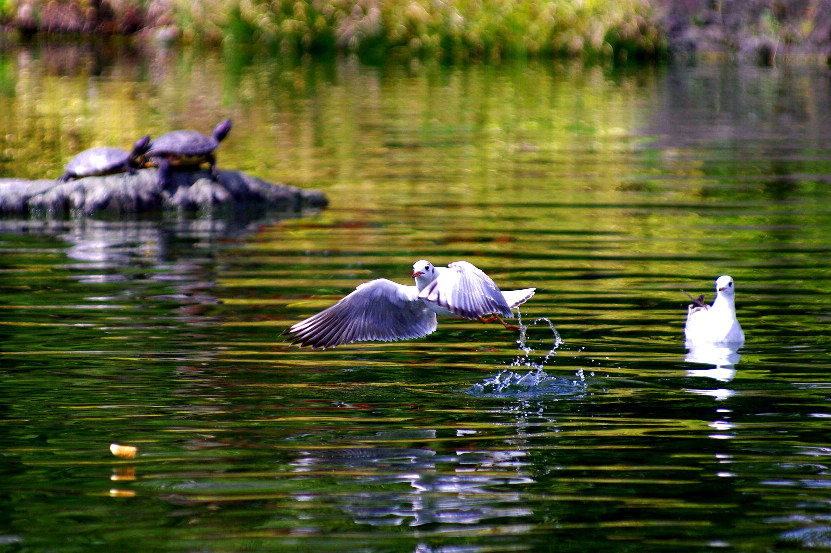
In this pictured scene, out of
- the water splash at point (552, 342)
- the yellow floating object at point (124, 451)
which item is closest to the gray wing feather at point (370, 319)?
the water splash at point (552, 342)

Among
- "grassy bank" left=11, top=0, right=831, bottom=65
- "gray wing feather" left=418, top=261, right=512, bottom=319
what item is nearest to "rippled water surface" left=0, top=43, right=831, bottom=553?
"gray wing feather" left=418, top=261, right=512, bottom=319

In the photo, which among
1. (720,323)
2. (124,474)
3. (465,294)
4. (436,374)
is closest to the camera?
(124,474)

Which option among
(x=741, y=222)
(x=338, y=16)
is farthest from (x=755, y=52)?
(x=741, y=222)

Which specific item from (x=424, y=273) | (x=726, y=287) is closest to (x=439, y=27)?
(x=726, y=287)

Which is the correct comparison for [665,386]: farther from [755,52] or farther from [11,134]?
[755,52]

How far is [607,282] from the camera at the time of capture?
10.7 meters

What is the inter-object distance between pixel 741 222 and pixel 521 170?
4601 millimetres

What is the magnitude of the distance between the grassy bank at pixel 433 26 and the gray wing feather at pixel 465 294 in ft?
100

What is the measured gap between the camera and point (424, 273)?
7.20 meters

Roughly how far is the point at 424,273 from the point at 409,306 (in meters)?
0.62

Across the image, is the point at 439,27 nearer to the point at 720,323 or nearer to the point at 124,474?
the point at 720,323

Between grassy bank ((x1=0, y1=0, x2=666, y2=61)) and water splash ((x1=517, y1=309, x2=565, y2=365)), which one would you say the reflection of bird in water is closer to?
water splash ((x1=517, y1=309, x2=565, y2=365))

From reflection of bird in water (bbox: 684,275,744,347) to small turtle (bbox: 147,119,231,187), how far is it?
7.51m

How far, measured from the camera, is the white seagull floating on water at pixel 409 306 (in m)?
6.92
